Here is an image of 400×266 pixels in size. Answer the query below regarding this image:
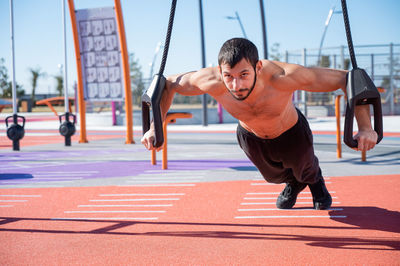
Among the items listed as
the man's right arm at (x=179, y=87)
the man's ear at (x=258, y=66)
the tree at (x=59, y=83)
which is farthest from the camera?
the tree at (x=59, y=83)

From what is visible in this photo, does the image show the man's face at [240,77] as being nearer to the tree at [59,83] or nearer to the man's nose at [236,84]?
the man's nose at [236,84]

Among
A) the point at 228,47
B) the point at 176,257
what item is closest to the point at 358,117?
the point at 228,47

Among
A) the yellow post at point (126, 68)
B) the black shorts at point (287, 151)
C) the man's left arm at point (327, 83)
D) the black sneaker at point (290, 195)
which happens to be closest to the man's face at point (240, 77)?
the man's left arm at point (327, 83)

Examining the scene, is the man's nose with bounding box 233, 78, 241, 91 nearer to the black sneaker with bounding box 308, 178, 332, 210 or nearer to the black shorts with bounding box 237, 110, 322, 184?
the black shorts with bounding box 237, 110, 322, 184

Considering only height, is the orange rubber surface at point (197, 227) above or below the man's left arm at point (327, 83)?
below

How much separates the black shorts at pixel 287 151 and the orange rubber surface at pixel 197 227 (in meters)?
0.37

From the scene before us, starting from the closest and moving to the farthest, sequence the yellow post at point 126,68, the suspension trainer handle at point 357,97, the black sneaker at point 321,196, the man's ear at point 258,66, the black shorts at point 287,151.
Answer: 1. the suspension trainer handle at point 357,97
2. the man's ear at point 258,66
3. the black shorts at point 287,151
4. the black sneaker at point 321,196
5. the yellow post at point 126,68

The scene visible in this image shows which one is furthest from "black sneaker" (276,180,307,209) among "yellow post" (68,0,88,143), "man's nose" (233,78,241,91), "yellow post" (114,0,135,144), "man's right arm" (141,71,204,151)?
"yellow post" (68,0,88,143)

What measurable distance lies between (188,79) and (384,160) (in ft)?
15.8

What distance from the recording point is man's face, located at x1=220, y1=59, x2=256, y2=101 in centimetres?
243

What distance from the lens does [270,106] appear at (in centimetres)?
287

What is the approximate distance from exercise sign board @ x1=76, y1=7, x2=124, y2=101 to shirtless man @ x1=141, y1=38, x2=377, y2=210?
7.31 m

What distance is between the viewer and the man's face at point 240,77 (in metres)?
2.43

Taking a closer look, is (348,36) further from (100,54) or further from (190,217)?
(100,54)
